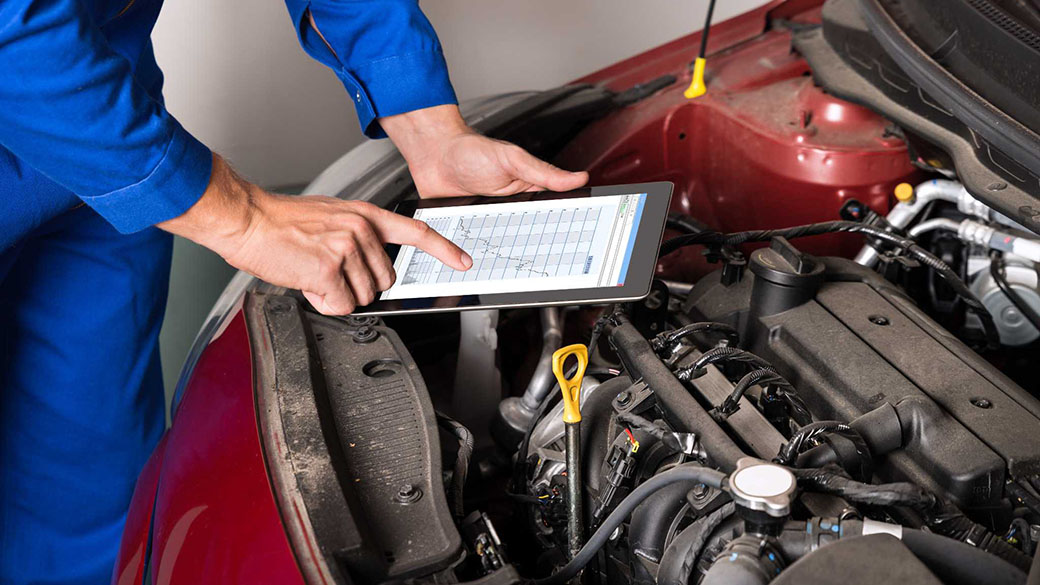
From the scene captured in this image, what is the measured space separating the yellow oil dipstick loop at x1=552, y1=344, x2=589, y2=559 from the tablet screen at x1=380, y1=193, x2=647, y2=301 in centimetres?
11

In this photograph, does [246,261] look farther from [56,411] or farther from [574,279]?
[56,411]

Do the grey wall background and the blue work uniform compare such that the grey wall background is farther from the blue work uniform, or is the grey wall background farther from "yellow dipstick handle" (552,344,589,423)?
"yellow dipstick handle" (552,344,589,423)

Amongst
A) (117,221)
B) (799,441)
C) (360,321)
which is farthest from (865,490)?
(117,221)

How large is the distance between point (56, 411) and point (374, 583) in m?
0.92

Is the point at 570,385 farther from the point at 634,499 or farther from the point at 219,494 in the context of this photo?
the point at 219,494

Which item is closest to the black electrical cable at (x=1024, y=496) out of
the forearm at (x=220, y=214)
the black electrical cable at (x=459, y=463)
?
the black electrical cable at (x=459, y=463)

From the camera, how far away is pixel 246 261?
101 cm

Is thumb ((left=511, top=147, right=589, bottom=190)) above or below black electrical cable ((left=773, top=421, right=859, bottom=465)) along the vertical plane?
above

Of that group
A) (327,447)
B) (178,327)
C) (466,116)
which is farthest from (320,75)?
(327,447)

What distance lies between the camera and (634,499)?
2.70ft

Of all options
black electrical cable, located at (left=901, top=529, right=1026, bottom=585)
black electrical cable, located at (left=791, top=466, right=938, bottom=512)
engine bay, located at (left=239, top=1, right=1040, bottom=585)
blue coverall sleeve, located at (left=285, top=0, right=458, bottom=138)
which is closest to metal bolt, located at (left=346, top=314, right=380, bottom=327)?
engine bay, located at (left=239, top=1, right=1040, bottom=585)

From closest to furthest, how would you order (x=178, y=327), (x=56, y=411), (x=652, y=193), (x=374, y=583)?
1. (x=374, y=583)
2. (x=652, y=193)
3. (x=56, y=411)
4. (x=178, y=327)

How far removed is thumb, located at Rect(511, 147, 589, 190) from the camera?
1.16 m

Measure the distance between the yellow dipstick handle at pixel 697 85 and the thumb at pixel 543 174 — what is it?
0.44m
